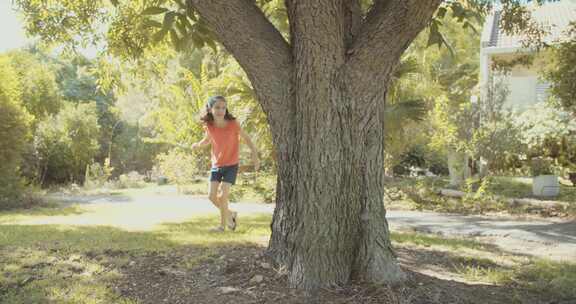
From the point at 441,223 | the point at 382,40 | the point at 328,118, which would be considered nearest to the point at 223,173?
the point at 328,118

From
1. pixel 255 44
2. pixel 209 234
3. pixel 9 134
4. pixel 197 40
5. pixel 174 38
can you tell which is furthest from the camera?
pixel 9 134

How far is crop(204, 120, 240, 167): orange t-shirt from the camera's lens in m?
6.28

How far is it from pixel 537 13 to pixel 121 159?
67.3 ft

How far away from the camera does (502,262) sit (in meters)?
5.30

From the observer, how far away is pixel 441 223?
28.3ft

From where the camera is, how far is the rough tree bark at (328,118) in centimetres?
379

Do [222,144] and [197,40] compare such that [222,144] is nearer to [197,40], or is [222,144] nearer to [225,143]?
[225,143]

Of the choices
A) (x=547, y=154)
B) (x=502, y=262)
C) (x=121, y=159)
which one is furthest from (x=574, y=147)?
(x=121, y=159)

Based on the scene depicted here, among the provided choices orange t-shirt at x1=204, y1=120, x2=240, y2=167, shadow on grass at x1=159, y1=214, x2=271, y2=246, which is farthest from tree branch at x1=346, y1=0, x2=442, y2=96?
orange t-shirt at x1=204, y1=120, x2=240, y2=167

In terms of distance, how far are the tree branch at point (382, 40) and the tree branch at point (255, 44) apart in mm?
552

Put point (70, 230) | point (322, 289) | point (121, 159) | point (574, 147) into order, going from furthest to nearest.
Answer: point (121, 159), point (574, 147), point (70, 230), point (322, 289)

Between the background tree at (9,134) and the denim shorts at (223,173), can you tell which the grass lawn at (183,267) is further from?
the background tree at (9,134)

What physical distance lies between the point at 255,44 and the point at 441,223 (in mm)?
5934

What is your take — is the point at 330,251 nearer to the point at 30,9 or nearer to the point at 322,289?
the point at 322,289
